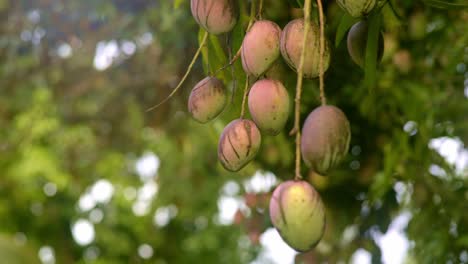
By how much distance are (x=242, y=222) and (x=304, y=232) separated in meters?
0.82

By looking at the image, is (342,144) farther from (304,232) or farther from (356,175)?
(356,175)

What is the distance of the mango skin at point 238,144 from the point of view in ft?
1.02

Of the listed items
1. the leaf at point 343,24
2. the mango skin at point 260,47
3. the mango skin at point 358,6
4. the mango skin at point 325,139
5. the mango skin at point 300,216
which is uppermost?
the mango skin at point 358,6

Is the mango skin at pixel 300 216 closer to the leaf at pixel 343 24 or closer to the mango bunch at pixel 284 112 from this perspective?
the mango bunch at pixel 284 112

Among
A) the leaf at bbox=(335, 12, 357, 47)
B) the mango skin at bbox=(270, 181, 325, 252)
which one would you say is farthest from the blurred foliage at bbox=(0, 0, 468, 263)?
the mango skin at bbox=(270, 181, 325, 252)

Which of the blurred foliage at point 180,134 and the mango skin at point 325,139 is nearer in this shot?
the mango skin at point 325,139

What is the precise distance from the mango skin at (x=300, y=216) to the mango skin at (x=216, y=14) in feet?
0.30

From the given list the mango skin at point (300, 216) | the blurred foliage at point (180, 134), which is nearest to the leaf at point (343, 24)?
the blurred foliage at point (180, 134)

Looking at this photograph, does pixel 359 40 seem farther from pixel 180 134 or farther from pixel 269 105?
pixel 180 134

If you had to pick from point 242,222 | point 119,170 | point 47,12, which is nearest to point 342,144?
point 242,222

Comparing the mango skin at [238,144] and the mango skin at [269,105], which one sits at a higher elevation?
the mango skin at [269,105]

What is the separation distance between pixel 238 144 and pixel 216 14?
7cm

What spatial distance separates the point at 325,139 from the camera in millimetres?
282

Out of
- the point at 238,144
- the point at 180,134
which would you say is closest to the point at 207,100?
the point at 238,144
